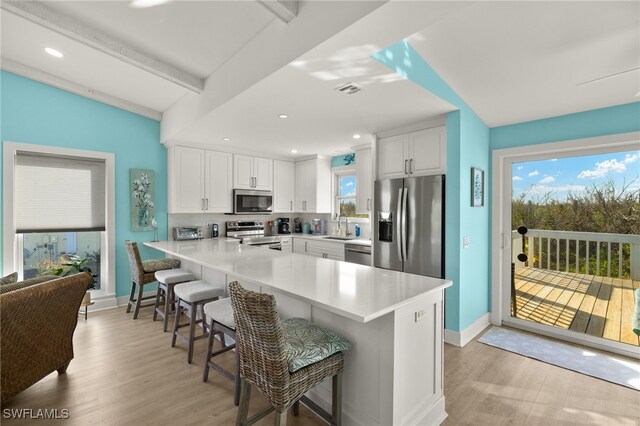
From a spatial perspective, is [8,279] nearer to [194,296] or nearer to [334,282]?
[194,296]

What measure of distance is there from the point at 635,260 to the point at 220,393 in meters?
4.02

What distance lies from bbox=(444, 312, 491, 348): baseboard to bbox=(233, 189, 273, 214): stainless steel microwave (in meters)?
3.56

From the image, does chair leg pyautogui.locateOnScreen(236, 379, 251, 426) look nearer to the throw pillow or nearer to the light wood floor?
the light wood floor

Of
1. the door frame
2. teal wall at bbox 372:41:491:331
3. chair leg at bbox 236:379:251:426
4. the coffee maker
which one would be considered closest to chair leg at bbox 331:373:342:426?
chair leg at bbox 236:379:251:426

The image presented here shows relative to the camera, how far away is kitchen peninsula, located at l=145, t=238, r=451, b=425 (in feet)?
5.22

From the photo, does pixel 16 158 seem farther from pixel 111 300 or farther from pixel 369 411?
pixel 369 411

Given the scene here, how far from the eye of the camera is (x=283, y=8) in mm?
1877

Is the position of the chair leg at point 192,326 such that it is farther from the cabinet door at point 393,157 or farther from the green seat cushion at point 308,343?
the cabinet door at point 393,157

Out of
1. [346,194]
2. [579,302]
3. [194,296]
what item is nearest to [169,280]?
[194,296]

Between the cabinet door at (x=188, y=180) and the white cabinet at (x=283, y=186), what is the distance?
4.54 feet

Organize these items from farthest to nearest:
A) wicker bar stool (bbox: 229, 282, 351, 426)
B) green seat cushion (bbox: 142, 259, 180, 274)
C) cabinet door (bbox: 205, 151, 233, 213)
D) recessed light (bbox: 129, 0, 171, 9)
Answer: cabinet door (bbox: 205, 151, 233, 213), green seat cushion (bbox: 142, 259, 180, 274), recessed light (bbox: 129, 0, 171, 9), wicker bar stool (bbox: 229, 282, 351, 426)

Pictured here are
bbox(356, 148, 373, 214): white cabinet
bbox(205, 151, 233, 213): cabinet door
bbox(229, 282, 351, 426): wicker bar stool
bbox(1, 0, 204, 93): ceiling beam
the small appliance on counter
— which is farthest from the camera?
bbox(205, 151, 233, 213): cabinet door

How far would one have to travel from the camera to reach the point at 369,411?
1716 millimetres

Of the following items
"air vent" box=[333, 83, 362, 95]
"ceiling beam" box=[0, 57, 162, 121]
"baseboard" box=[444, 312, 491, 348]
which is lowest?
"baseboard" box=[444, 312, 491, 348]
